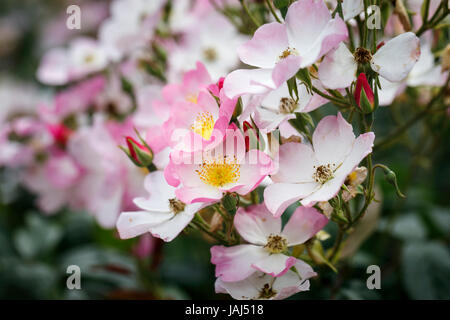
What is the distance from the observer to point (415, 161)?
2.08 ft

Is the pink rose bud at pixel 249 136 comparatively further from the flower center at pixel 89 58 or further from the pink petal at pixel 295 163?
the flower center at pixel 89 58

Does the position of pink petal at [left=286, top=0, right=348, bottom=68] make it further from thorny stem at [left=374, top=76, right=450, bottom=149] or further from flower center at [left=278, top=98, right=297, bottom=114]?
thorny stem at [left=374, top=76, right=450, bottom=149]

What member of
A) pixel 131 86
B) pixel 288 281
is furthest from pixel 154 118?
pixel 288 281

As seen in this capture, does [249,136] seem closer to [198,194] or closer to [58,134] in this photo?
[198,194]

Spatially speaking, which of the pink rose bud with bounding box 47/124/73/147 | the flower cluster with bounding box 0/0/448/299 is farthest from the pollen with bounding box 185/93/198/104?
the pink rose bud with bounding box 47/124/73/147

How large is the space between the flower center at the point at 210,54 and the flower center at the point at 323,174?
426 mm

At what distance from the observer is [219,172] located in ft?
1.26

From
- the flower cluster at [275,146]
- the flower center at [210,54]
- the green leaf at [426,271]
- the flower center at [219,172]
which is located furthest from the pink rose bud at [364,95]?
the flower center at [210,54]

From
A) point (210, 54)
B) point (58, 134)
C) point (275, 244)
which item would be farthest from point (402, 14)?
point (58, 134)

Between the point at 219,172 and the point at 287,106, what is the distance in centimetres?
8

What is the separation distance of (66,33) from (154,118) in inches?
37.9

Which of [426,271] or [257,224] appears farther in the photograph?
[426,271]

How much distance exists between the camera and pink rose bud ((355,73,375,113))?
0.36 m

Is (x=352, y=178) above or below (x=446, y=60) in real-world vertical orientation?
below
